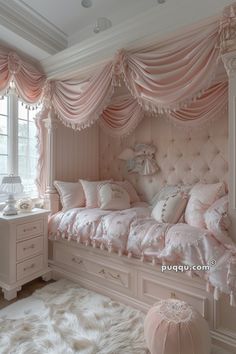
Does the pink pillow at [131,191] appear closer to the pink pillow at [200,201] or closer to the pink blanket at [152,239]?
the pink blanket at [152,239]

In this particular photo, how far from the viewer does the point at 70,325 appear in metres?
1.57

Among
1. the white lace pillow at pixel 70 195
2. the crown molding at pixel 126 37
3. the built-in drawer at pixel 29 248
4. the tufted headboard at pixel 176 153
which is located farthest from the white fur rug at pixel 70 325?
the crown molding at pixel 126 37

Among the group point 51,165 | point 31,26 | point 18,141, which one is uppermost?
point 31,26

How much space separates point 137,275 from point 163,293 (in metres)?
0.23

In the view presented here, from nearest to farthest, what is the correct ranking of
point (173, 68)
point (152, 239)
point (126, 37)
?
point (173, 68)
point (152, 239)
point (126, 37)

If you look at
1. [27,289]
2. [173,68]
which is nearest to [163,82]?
[173,68]

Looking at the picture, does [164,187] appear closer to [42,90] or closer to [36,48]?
[42,90]

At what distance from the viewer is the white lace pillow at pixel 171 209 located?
1.85 metres

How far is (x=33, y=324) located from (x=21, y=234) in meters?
0.75

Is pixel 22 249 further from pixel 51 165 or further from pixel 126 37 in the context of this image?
pixel 126 37

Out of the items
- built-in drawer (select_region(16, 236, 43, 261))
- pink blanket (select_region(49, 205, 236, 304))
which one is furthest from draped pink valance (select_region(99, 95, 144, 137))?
built-in drawer (select_region(16, 236, 43, 261))

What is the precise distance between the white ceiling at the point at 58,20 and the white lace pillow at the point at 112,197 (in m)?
1.40

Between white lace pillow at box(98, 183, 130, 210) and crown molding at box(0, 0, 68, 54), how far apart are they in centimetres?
159

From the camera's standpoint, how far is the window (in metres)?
2.35
